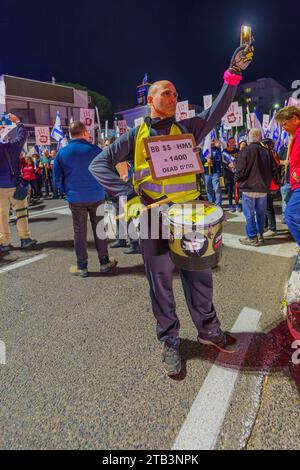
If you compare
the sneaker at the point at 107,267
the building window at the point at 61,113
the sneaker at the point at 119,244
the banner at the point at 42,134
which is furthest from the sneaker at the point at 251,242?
the building window at the point at 61,113

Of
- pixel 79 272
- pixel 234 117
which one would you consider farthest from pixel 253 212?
pixel 234 117

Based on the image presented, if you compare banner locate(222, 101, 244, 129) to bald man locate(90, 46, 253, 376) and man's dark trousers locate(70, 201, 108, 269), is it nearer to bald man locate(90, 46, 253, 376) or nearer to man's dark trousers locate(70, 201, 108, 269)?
man's dark trousers locate(70, 201, 108, 269)

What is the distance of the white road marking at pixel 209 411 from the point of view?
5.91ft

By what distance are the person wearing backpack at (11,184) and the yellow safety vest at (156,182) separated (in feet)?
13.8

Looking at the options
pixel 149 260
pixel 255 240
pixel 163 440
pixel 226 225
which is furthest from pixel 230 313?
pixel 226 225

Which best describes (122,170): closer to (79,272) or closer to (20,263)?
(79,272)

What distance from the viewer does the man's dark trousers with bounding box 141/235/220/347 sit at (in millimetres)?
2422

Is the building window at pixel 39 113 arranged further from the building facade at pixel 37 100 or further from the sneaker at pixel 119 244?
the sneaker at pixel 119 244

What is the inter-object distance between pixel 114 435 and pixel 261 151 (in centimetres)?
513

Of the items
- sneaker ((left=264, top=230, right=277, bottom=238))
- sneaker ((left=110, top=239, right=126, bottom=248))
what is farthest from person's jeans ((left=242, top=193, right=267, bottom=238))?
sneaker ((left=110, top=239, right=126, bottom=248))

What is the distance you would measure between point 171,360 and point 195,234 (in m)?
1.00

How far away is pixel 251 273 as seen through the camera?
169 inches

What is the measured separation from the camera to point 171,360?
7.94 feet

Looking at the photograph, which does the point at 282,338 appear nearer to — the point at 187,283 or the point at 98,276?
the point at 187,283
